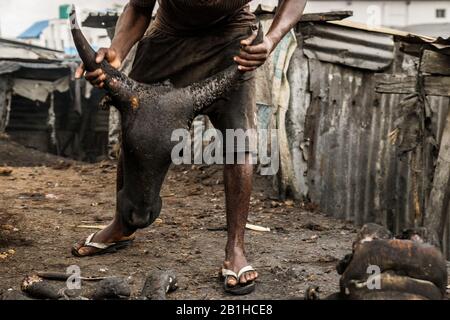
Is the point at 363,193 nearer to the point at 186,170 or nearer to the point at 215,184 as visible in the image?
the point at 215,184

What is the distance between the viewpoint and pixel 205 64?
3916mm

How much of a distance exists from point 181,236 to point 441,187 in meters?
2.56

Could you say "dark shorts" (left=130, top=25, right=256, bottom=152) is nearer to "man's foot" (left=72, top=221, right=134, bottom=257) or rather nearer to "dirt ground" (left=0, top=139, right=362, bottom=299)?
"dirt ground" (left=0, top=139, right=362, bottom=299)

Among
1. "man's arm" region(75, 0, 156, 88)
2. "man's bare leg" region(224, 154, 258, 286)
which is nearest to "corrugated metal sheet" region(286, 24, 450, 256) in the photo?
"man's arm" region(75, 0, 156, 88)

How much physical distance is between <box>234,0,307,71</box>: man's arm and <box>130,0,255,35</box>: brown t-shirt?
0.83 ft

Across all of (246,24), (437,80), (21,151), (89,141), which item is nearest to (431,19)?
(89,141)

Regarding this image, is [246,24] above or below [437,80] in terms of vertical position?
above

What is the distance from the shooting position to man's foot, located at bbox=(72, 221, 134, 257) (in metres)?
4.19

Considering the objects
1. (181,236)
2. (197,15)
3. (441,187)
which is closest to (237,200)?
(197,15)

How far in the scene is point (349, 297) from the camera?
276cm

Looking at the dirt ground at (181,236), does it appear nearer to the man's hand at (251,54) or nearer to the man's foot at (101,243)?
the man's foot at (101,243)

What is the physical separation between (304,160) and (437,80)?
6.83 ft

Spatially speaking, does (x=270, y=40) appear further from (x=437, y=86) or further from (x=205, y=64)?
(x=437, y=86)
